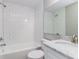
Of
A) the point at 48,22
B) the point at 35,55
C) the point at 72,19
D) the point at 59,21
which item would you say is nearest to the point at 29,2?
the point at 48,22

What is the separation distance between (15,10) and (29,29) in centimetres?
97

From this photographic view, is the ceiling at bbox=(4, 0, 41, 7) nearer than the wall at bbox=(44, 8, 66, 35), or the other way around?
the wall at bbox=(44, 8, 66, 35)

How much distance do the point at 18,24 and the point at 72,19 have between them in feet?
6.72

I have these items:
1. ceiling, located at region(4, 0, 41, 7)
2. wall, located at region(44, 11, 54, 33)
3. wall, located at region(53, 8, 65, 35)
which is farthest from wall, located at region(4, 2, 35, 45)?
wall, located at region(53, 8, 65, 35)

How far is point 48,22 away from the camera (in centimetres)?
273

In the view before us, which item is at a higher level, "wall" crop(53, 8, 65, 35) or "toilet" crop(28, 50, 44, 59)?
"wall" crop(53, 8, 65, 35)

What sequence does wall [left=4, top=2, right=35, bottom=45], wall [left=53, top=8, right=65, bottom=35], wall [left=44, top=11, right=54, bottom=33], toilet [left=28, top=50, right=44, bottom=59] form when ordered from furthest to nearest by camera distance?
wall [left=4, top=2, right=35, bottom=45] → wall [left=44, top=11, right=54, bottom=33] → wall [left=53, top=8, right=65, bottom=35] → toilet [left=28, top=50, right=44, bottom=59]

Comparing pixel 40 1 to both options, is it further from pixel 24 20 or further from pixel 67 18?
pixel 67 18

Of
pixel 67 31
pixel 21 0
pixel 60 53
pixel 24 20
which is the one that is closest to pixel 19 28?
pixel 24 20

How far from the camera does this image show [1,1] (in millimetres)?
2699

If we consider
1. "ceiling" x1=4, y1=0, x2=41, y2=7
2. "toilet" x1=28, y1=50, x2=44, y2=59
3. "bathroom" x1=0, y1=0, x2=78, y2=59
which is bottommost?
"toilet" x1=28, y1=50, x2=44, y2=59

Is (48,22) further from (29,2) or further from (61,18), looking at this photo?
(29,2)

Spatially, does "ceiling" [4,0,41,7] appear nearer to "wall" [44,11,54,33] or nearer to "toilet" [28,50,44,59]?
"wall" [44,11,54,33]

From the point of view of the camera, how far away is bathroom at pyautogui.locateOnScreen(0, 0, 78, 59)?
6.80 ft
